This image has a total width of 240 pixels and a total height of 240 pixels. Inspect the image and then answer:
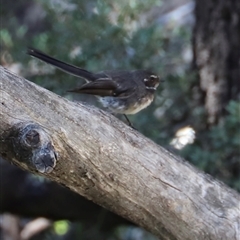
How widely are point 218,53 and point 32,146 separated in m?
2.93

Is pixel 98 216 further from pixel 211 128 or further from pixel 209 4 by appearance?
pixel 209 4

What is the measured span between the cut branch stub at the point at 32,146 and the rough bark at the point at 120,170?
0.09ft

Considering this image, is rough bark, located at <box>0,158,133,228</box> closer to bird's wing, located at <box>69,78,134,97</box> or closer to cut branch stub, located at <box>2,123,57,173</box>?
bird's wing, located at <box>69,78,134,97</box>

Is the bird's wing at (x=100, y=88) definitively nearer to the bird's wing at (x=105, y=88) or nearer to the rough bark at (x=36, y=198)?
the bird's wing at (x=105, y=88)

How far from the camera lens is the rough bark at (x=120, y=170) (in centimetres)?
299

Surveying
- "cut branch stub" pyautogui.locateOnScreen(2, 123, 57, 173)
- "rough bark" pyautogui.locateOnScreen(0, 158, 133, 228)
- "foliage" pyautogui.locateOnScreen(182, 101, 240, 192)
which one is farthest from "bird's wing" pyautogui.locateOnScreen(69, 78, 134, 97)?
"cut branch stub" pyautogui.locateOnScreen(2, 123, 57, 173)

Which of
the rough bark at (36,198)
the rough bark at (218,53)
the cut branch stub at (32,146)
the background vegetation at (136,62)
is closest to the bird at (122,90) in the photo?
the background vegetation at (136,62)

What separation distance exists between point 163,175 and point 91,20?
2.07 m

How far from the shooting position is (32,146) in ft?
9.16

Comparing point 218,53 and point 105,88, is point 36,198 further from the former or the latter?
point 218,53

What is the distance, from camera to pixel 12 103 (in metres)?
2.93

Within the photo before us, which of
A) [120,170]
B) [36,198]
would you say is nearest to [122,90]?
[36,198]

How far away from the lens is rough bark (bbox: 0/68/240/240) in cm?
299

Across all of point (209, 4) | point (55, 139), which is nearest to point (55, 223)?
point (209, 4)
